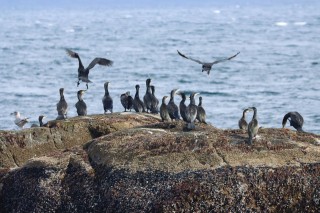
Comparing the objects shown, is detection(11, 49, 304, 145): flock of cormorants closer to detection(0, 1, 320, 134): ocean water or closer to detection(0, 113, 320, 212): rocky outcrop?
detection(0, 113, 320, 212): rocky outcrop

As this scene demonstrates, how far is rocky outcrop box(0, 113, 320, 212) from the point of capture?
1647 cm

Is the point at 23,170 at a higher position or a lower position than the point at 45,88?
higher

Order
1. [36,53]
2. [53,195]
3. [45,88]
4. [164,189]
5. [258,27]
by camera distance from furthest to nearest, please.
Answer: [258,27]
[36,53]
[45,88]
[53,195]
[164,189]

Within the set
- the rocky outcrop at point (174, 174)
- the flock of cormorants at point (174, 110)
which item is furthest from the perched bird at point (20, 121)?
the rocky outcrop at point (174, 174)

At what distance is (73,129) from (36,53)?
56341mm

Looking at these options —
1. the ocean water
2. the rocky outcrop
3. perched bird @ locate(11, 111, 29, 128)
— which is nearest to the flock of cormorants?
perched bird @ locate(11, 111, 29, 128)

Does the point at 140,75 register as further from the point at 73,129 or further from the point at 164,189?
the point at 164,189

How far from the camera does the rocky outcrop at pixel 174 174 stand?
16.5 m

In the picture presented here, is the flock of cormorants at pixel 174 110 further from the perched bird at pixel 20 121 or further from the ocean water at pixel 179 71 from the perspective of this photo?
the ocean water at pixel 179 71

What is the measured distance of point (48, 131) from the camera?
2092 cm

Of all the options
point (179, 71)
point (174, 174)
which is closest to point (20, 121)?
point (174, 174)

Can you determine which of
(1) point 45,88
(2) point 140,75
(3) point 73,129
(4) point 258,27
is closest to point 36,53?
(2) point 140,75

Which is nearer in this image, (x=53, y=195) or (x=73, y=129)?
(x=53, y=195)

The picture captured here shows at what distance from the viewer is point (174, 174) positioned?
16.8 meters
